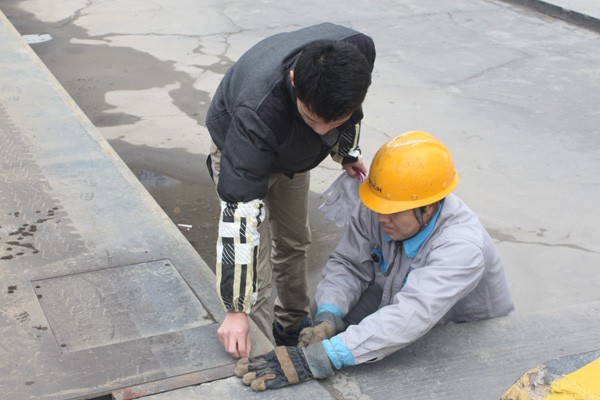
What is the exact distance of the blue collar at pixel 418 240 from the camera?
9.71 ft

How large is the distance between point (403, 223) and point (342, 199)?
57 cm

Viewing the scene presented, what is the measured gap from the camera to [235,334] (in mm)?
2898

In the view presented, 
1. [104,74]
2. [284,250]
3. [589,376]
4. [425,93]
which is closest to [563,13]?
[425,93]

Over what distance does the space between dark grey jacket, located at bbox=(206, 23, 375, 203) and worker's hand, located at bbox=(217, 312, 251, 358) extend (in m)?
0.44

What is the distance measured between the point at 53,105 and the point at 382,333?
3518 mm

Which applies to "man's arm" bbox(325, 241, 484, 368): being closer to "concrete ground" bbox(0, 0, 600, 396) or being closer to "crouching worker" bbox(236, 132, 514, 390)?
"crouching worker" bbox(236, 132, 514, 390)

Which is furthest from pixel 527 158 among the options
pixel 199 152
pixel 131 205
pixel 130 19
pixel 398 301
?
pixel 130 19

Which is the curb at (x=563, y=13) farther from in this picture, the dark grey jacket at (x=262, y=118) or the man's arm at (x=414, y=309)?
the man's arm at (x=414, y=309)

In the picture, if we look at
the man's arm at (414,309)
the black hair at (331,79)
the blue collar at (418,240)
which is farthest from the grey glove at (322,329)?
the black hair at (331,79)

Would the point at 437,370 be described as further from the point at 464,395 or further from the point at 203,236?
the point at 203,236

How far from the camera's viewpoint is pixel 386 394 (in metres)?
2.80

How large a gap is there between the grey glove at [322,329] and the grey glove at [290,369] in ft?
0.27

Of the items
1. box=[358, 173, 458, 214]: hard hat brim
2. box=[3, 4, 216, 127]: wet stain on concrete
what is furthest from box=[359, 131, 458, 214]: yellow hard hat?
box=[3, 4, 216, 127]: wet stain on concrete

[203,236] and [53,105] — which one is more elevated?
[53,105]
